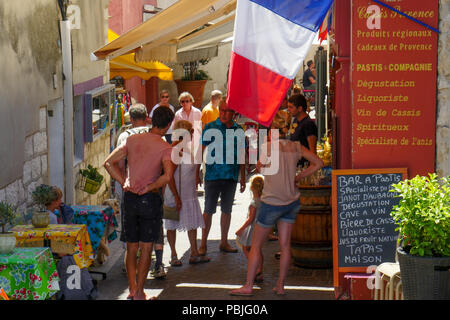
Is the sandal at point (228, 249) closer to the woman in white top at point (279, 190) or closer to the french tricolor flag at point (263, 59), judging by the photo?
the woman in white top at point (279, 190)

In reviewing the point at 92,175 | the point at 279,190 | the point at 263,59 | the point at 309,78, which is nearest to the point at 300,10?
the point at 263,59

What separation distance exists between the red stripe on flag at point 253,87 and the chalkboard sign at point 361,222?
1028mm

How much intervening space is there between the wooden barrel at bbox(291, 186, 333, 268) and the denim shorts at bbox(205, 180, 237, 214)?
108 centimetres

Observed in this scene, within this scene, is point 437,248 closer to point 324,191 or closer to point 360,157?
point 360,157

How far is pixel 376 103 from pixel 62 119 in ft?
15.9

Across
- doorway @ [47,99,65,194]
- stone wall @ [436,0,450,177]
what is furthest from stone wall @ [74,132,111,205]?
stone wall @ [436,0,450,177]

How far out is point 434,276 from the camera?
477 centimetres

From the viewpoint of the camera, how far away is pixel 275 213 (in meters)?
7.69

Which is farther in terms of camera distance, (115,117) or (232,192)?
(115,117)

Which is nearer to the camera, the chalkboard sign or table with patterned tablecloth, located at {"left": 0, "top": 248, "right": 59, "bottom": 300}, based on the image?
table with patterned tablecloth, located at {"left": 0, "top": 248, "right": 59, "bottom": 300}

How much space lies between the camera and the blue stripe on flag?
21.5 feet

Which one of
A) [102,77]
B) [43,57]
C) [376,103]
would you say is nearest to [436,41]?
[376,103]

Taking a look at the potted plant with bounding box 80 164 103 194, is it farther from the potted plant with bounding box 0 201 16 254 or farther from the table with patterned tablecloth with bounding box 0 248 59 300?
the table with patterned tablecloth with bounding box 0 248 59 300

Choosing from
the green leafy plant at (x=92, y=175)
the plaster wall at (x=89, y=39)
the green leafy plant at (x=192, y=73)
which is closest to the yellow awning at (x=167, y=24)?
the plaster wall at (x=89, y=39)
